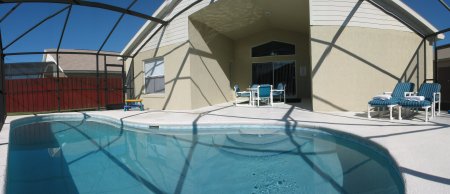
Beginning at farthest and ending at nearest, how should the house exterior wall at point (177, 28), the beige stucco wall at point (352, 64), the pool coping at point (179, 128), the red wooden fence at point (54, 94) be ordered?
→ 1. the red wooden fence at point (54, 94)
2. the house exterior wall at point (177, 28)
3. the beige stucco wall at point (352, 64)
4. the pool coping at point (179, 128)

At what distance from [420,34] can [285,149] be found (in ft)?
24.7

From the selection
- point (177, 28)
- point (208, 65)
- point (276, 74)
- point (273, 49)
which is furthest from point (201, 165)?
point (273, 49)

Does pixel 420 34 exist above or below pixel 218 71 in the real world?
above

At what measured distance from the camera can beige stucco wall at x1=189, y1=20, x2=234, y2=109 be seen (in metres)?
11.3

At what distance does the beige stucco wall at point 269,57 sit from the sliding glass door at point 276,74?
24 cm

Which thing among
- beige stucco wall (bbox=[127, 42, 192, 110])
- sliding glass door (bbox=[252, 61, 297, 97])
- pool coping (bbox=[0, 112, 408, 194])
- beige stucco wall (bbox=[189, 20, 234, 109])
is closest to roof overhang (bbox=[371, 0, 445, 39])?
pool coping (bbox=[0, 112, 408, 194])

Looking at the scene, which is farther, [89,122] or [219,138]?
[89,122]

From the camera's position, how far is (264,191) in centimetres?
340

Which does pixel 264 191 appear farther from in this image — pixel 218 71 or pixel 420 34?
pixel 218 71

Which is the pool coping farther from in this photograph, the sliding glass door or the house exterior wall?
the sliding glass door

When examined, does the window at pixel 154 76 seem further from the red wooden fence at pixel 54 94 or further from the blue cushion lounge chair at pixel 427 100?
the blue cushion lounge chair at pixel 427 100

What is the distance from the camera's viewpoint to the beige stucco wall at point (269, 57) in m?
14.8

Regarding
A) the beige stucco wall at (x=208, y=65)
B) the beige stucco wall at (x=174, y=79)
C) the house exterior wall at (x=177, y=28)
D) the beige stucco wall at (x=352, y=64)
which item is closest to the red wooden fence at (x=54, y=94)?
the beige stucco wall at (x=174, y=79)

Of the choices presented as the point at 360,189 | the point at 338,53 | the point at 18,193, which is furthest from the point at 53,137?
the point at 338,53
